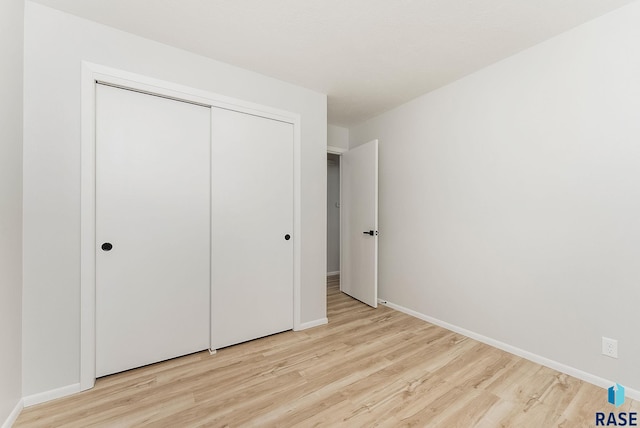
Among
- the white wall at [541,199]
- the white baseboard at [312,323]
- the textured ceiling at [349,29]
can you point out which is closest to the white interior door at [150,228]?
the textured ceiling at [349,29]

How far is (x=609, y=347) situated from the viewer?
1.66 m

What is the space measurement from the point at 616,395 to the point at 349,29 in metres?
2.92

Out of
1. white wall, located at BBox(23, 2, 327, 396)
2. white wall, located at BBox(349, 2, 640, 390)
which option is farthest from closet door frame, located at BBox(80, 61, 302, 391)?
white wall, located at BBox(349, 2, 640, 390)

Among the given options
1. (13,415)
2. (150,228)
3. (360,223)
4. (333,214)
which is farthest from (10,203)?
(333,214)

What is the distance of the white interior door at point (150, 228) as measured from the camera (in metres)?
1.77

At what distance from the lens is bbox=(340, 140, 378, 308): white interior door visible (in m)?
3.09

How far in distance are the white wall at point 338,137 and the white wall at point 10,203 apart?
294cm

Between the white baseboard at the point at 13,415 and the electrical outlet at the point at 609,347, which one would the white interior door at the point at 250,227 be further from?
the electrical outlet at the point at 609,347

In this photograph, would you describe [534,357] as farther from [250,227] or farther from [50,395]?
[50,395]

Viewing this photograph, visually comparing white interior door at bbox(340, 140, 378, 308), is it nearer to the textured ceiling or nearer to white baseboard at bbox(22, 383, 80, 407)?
the textured ceiling

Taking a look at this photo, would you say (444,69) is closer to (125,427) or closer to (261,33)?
(261,33)

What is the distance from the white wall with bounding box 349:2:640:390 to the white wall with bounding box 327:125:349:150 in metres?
1.20

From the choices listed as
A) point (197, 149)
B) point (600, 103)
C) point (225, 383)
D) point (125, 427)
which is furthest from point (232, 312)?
point (600, 103)

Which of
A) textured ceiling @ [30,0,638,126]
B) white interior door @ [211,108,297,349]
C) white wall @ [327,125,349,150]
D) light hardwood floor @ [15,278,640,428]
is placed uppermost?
textured ceiling @ [30,0,638,126]
